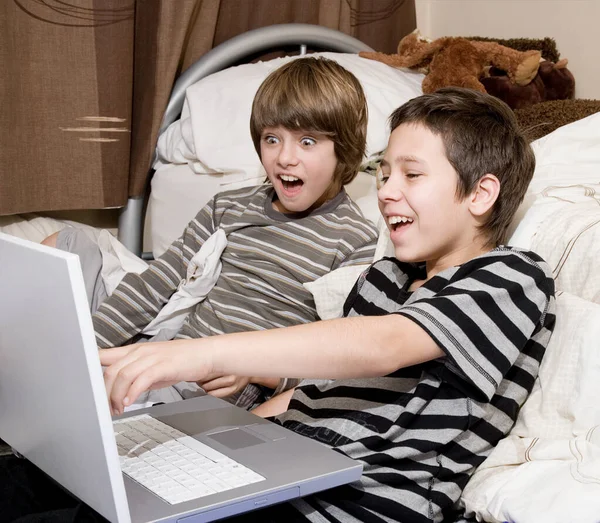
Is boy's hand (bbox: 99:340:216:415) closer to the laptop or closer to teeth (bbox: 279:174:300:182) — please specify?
the laptop

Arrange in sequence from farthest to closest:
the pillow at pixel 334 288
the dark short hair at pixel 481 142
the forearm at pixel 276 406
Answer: the pillow at pixel 334 288 < the forearm at pixel 276 406 < the dark short hair at pixel 481 142

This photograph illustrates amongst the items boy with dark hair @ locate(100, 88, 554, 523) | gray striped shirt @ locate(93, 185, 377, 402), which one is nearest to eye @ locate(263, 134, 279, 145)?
gray striped shirt @ locate(93, 185, 377, 402)

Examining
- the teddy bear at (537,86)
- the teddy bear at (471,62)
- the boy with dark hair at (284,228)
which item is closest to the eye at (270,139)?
the boy with dark hair at (284,228)

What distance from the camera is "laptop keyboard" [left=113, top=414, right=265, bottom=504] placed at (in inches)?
34.4

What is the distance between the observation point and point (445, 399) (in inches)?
40.4

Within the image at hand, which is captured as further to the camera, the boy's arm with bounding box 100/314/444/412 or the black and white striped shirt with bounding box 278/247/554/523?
the black and white striped shirt with bounding box 278/247/554/523

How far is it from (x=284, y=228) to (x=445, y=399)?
23.8 inches

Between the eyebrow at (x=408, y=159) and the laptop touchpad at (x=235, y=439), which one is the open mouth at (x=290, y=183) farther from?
the laptop touchpad at (x=235, y=439)

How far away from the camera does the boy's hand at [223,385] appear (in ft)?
4.02

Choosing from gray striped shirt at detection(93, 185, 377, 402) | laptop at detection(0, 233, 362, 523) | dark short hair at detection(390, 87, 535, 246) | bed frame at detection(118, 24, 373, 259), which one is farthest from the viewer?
bed frame at detection(118, 24, 373, 259)

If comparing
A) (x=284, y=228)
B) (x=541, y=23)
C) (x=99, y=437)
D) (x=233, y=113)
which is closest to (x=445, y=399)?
(x=99, y=437)

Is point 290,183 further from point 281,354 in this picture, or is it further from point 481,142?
point 281,354

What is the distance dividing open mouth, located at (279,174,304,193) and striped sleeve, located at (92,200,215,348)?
0.62ft

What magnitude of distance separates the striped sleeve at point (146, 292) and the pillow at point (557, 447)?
777 mm
